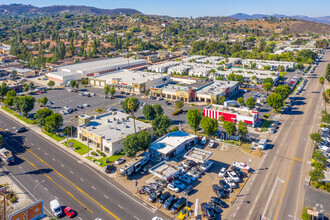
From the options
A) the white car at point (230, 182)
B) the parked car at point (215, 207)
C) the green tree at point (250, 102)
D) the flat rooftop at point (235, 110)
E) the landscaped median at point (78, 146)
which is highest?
the green tree at point (250, 102)

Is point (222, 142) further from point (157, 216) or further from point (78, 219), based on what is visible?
point (78, 219)

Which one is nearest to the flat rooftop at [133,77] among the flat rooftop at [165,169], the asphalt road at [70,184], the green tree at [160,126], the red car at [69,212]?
the green tree at [160,126]

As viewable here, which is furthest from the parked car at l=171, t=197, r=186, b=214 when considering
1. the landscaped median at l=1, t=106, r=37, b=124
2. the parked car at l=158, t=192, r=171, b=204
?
the landscaped median at l=1, t=106, r=37, b=124

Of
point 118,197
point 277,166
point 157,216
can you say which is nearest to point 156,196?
point 157,216

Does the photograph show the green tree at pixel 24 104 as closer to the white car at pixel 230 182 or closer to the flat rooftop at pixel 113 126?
the flat rooftop at pixel 113 126

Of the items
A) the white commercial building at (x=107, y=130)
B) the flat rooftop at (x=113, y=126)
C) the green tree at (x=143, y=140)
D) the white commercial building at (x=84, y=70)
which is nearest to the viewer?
the green tree at (x=143, y=140)
